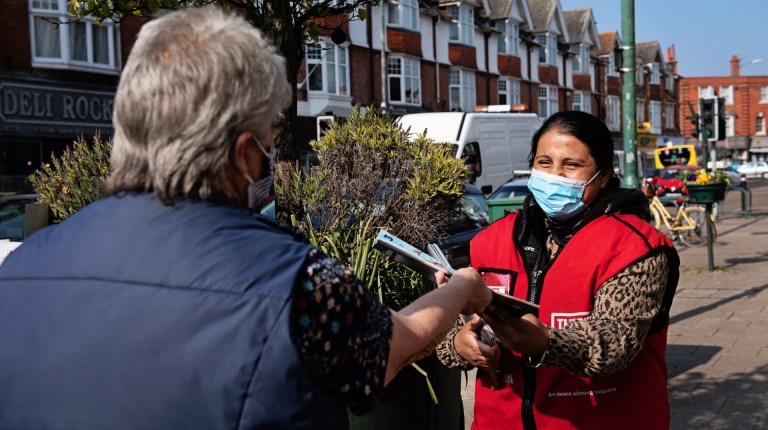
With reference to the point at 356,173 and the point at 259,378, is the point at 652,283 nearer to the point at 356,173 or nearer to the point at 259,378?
the point at 259,378

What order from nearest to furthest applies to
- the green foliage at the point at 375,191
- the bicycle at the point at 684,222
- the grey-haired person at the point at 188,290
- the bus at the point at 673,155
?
1. the grey-haired person at the point at 188,290
2. the green foliage at the point at 375,191
3. the bicycle at the point at 684,222
4. the bus at the point at 673,155

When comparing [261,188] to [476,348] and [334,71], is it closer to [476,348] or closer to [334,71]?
[476,348]

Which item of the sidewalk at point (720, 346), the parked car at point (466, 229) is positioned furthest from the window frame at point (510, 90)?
the parked car at point (466, 229)

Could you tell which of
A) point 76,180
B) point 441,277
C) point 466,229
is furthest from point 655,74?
point 441,277

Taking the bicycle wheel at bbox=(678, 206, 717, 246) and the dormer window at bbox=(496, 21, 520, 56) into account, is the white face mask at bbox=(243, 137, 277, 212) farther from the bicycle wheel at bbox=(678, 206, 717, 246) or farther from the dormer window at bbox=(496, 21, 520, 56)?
the dormer window at bbox=(496, 21, 520, 56)

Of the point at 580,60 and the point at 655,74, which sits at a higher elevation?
the point at 655,74

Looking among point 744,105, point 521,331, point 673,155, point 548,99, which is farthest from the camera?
point 744,105

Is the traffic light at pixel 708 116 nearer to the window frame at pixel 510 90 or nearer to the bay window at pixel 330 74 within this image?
the bay window at pixel 330 74

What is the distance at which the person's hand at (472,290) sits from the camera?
75.2 inches

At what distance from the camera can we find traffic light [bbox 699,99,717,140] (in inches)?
646

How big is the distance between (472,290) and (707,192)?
35.3 ft

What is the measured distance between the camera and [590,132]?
102 inches

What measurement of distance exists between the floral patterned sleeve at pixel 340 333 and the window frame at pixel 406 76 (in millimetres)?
30071

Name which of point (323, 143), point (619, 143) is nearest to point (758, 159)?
point (619, 143)
